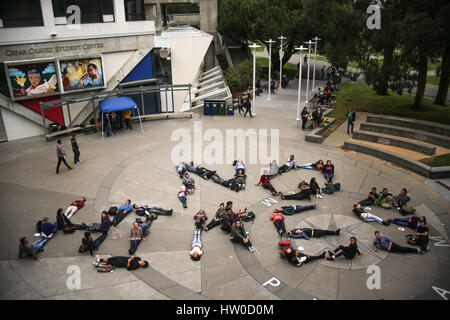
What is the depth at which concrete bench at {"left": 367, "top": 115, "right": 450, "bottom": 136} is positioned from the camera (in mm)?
22406

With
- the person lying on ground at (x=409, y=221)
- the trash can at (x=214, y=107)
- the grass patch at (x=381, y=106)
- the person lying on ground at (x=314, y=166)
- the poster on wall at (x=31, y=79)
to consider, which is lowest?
the person lying on ground at (x=409, y=221)

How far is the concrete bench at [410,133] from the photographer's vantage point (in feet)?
69.8

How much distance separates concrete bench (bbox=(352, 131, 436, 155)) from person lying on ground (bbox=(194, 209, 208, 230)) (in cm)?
1286

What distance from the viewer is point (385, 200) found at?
15375 millimetres

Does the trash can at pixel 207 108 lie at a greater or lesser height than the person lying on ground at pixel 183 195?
greater

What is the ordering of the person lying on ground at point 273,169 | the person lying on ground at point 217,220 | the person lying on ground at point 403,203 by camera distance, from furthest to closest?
1. the person lying on ground at point 273,169
2. the person lying on ground at point 403,203
3. the person lying on ground at point 217,220

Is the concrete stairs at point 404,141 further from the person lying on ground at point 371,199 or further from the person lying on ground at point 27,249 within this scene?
the person lying on ground at point 27,249

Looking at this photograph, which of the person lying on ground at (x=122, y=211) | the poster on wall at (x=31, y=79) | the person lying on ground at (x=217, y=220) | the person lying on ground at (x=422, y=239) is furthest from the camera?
the poster on wall at (x=31, y=79)

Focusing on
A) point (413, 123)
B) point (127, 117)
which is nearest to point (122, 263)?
point (127, 117)

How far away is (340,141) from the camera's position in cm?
2317

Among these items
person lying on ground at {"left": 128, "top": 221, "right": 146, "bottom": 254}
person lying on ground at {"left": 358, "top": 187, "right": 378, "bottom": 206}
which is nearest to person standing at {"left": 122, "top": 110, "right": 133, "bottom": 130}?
person lying on ground at {"left": 128, "top": 221, "right": 146, "bottom": 254}

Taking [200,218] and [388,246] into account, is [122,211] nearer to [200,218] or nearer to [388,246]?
[200,218]

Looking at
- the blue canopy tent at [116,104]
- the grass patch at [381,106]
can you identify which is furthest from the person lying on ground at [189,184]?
the grass patch at [381,106]

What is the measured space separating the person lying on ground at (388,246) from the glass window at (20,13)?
21.8 metres
